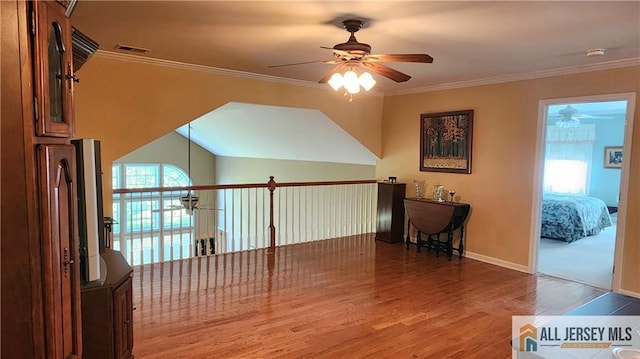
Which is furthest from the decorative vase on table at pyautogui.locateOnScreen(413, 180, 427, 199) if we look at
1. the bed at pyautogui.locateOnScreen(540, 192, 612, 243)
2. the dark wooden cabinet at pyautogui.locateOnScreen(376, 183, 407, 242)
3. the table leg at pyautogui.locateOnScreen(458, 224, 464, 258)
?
the bed at pyautogui.locateOnScreen(540, 192, 612, 243)

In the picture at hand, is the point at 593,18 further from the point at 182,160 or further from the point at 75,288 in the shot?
the point at 182,160

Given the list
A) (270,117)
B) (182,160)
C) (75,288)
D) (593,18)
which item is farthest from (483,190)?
(182,160)

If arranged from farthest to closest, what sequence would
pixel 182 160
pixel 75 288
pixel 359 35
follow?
pixel 182 160 < pixel 359 35 < pixel 75 288

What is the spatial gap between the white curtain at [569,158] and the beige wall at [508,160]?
4335 mm

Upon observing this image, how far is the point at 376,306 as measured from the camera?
11.2ft

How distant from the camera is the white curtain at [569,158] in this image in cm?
835

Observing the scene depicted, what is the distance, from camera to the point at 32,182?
1.23 m

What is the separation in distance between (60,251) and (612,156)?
9440 mm

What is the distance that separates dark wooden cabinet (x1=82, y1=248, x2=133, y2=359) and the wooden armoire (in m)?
0.58

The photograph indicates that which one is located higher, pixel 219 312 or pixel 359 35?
pixel 359 35

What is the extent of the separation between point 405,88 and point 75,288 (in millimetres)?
4943

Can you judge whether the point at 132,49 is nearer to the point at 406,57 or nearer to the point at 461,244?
the point at 406,57

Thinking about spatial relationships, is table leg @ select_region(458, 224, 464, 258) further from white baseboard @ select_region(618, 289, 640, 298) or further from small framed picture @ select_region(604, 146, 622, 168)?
small framed picture @ select_region(604, 146, 622, 168)

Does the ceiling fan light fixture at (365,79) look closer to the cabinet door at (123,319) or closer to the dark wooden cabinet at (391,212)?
the cabinet door at (123,319)
